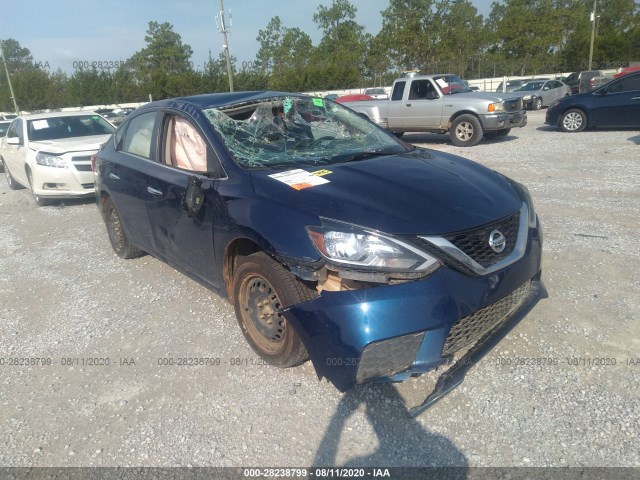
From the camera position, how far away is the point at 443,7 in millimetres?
52469

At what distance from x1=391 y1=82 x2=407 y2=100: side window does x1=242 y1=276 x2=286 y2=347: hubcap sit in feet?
36.5

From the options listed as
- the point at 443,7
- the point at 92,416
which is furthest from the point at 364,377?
the point at 443,7

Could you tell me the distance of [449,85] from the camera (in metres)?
12.6

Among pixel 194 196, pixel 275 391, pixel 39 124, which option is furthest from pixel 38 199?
pixel 275 391

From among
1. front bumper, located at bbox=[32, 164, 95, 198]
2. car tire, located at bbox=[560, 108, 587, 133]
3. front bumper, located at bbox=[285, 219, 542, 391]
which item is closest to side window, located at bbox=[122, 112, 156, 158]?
front bumper, located at bbox=[285, 219, 542, 391]

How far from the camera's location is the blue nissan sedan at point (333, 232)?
7.32 ft

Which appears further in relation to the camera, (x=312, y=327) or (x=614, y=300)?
(x=614, y=300)

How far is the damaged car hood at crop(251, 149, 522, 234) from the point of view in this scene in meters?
2.43

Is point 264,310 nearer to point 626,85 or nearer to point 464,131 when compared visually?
point 464,131

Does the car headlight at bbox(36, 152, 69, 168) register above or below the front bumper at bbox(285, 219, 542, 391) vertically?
above

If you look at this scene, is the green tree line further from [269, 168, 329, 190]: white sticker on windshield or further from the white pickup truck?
[269, 168, 329, 190]: white sticker on windshield

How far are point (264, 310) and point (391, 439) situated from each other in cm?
105

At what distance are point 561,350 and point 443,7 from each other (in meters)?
57.6

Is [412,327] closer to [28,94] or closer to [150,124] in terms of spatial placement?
[150,124]
